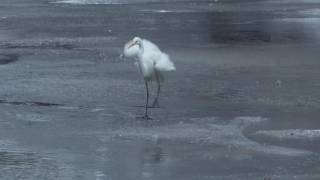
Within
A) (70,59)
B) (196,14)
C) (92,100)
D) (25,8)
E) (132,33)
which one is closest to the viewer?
(92,100)

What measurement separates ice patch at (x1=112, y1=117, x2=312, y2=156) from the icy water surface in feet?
0.03

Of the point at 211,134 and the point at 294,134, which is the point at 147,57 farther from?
the point at 294,134

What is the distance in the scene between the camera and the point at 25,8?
88.0ft

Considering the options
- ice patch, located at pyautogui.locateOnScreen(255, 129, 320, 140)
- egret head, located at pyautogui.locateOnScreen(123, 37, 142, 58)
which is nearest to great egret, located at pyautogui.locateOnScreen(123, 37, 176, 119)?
egret head, located at pyautogui.locateOnScreen(123, 37, 142, 58)

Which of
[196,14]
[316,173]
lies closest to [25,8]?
[196,14]

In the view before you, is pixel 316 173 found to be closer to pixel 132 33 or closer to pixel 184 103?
pixel 184 103

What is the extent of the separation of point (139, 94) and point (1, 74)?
9.46 ft

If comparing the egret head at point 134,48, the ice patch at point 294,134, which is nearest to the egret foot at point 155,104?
the egret head at point 134,48

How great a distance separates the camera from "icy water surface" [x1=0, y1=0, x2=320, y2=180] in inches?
321

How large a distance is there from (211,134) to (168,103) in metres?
1.94

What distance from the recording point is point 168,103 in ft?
36.8

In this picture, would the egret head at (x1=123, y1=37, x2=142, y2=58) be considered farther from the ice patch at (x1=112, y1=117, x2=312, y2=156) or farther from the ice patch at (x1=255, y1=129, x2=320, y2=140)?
the ice patch at (x1=255, y1=129, x2=320, y2=140)

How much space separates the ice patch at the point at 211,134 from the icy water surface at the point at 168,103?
0.03 ft

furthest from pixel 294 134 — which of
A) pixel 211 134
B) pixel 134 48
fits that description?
pixel 134 48
